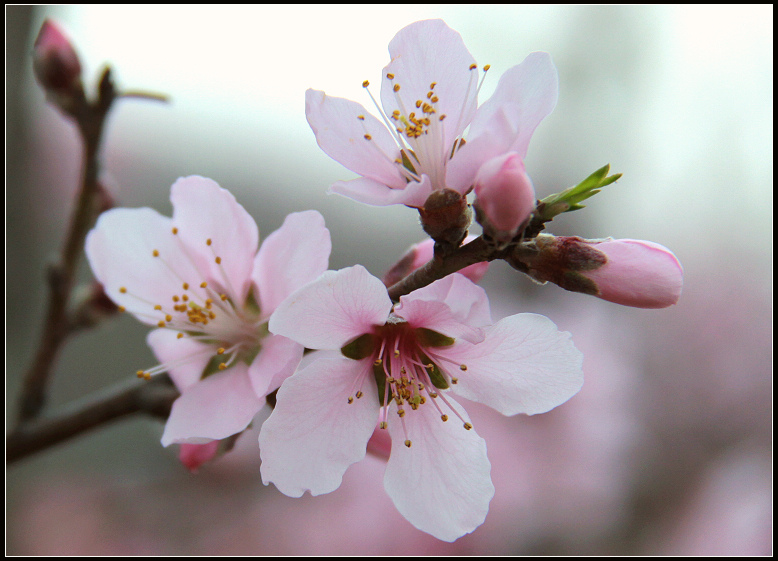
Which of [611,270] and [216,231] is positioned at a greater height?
[611,270]

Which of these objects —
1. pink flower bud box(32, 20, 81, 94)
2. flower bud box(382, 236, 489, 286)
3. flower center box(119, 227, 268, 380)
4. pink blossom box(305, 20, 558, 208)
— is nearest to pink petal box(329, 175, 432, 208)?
pink blossom box(305, 20, 558, 208)

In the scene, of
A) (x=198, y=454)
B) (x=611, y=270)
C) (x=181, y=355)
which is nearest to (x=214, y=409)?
(x=198, y=454)

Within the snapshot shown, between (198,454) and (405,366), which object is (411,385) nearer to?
(405,366)

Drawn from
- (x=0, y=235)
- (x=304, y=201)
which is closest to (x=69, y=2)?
(x=0, y=235)

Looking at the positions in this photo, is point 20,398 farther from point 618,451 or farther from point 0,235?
point 618,451

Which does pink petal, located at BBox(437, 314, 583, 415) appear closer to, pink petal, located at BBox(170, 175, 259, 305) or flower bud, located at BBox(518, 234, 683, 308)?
flower bud, located at BBox(518, 234, 683, 308)
